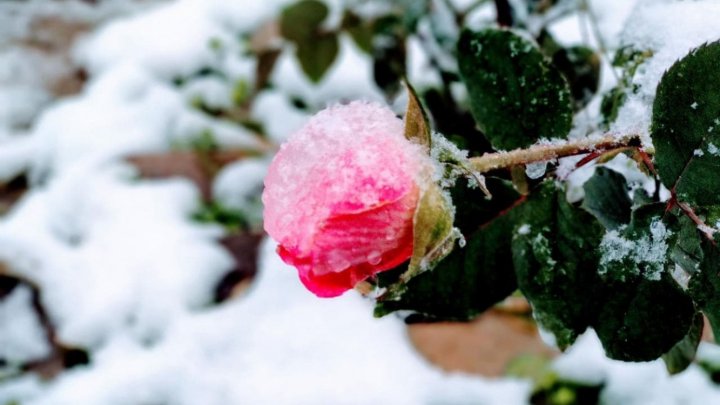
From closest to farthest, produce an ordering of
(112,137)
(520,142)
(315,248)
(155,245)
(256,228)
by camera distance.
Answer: (315,248) → (520,142) → (155,245) → (256,228) → (112,137)

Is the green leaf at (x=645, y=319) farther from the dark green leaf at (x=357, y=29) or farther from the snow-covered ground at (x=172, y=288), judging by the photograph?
the dark green leaf at (x=357, y=29)

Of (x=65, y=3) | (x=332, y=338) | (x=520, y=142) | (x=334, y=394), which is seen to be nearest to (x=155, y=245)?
(x=332, y=338)

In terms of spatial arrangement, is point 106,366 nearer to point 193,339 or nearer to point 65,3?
point 193,339

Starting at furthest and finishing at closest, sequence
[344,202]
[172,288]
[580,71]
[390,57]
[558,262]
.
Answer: [172,288] → [390,57] → [580,71] → [558,262] → [344,202]

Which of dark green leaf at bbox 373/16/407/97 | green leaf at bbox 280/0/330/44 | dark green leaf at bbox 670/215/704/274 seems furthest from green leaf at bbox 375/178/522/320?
green leaf at bbox 280/0/330/44

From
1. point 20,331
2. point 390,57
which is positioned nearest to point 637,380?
point 390,57

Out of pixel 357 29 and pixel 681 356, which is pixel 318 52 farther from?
pixel 681 356
